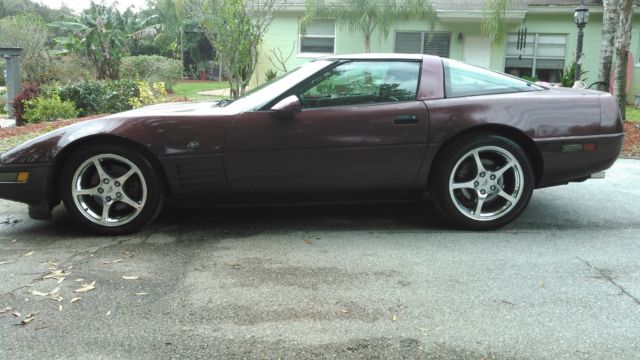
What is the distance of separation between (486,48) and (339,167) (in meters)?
14.8

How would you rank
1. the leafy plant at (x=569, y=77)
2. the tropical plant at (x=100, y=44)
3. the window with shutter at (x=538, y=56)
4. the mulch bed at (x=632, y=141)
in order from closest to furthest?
the mulch bed at (x=632, y=141), the leafy plant at (x=569, y=77), the window with shutter at (x=538, y=56), the tropical plant at (x=100, y=44)

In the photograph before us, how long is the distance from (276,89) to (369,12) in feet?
40.8

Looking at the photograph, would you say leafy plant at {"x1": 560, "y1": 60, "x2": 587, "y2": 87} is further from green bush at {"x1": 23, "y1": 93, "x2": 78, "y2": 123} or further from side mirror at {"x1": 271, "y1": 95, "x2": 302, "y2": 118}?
side mirror at {"x1": 271, "y1": 95, "x2": 302, "y2": 118}

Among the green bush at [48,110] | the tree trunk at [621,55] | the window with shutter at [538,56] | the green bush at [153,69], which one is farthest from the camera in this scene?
the green bush at [153,69]

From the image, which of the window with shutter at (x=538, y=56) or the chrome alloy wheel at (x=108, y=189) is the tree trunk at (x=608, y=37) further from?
the chrome alloy wheel at (x=108, y=189)

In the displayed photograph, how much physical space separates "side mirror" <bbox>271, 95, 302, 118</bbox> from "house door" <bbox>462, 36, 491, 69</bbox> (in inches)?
573

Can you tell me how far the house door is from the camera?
690 inches

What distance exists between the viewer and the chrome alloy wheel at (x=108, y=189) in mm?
4141

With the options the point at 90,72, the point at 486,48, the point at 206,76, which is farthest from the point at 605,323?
the point at 206,76

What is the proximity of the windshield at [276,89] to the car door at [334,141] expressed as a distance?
73 mm

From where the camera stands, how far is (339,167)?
4.19 meters

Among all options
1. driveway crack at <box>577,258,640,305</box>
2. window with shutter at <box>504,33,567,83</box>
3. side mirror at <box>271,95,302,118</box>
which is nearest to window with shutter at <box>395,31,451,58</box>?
window with shutter at <box>504,33,567,83</box>

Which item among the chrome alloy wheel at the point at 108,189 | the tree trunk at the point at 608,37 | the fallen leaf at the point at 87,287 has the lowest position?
the fallen leaf at the point at 87,287

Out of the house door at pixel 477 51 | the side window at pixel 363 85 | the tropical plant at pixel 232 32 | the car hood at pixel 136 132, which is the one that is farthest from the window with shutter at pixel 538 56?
the car hood at pixel 136 132
